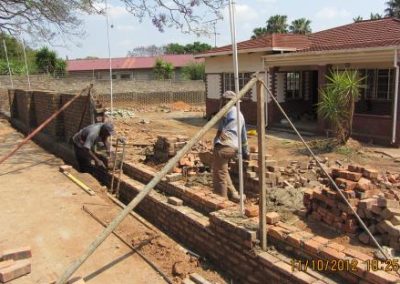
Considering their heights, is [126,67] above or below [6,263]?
above

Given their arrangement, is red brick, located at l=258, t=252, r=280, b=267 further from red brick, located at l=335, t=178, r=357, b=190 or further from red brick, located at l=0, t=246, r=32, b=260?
red brick, located at l=0, t=246, r=32, b=260

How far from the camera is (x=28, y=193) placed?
7059 mm

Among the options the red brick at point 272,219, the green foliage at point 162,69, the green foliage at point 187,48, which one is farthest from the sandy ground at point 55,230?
the green foliage at point 187,48

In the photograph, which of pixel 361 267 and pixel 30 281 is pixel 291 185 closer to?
pixel 361 267

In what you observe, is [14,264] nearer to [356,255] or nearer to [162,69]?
[356,255]

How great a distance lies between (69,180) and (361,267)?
5716 millimetres

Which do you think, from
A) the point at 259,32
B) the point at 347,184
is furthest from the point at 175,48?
the point at 347,184

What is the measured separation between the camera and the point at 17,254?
4438mm

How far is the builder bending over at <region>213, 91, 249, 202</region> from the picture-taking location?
224 inches

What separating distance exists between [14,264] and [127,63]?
41825 millimetres

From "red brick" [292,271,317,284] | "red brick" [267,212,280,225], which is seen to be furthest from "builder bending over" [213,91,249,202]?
"red brick" [292,271,317,284]

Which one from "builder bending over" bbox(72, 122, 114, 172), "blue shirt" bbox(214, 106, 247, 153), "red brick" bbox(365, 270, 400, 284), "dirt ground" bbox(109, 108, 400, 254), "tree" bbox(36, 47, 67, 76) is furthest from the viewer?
"tree" bbox(36, 47, 67, 76)

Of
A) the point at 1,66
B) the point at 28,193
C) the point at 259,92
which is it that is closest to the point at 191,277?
the point at 259,92

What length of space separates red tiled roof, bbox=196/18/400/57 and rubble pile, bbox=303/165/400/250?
9808 millimetres
